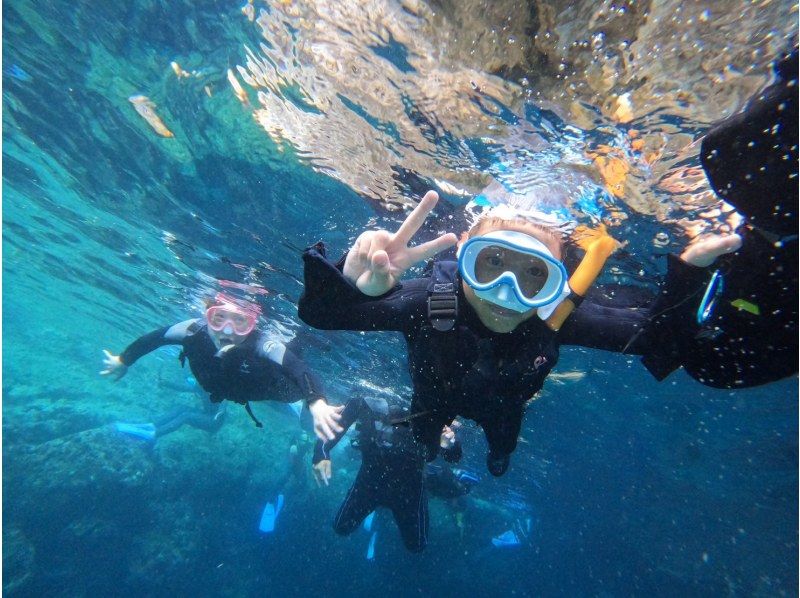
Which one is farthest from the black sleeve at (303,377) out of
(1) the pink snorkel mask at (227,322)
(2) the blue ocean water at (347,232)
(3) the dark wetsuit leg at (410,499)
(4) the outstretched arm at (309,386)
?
(3) the dark wetsuit leg at (410,499)

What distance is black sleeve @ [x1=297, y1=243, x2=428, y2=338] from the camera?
290 cm

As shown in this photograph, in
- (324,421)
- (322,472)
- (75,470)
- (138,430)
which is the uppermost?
(324,421)

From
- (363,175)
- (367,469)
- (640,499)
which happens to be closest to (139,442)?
(367,469)

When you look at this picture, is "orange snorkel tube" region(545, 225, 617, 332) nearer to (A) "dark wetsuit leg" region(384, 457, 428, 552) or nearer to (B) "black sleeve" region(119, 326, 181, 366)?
(A) "dark wetsuit leg" region(384, 457, 428, 552)

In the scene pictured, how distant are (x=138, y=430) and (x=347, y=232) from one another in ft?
45.0

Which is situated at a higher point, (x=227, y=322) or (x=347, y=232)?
(x=347, y=232)

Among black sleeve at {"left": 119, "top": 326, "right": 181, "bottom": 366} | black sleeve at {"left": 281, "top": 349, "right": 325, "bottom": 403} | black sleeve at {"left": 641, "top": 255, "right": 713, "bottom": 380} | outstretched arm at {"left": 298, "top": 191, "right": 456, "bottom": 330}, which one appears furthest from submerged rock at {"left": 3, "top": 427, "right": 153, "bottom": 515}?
black sleeve at {"left": 641, "top": 255, "right": 713, "bottom": 380}

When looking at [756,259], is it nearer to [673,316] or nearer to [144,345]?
[673,316]

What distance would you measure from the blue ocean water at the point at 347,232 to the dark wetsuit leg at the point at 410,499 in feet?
12.6

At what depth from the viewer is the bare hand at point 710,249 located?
2.82 m

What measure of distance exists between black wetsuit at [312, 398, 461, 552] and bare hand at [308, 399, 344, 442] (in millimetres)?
5087

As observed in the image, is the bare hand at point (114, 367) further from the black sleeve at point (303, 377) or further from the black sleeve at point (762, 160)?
the black sleeve at point (762, 160)

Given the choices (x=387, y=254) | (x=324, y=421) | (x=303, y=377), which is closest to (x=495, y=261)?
(x=387, y=254)

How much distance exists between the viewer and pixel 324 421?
6133 mm
